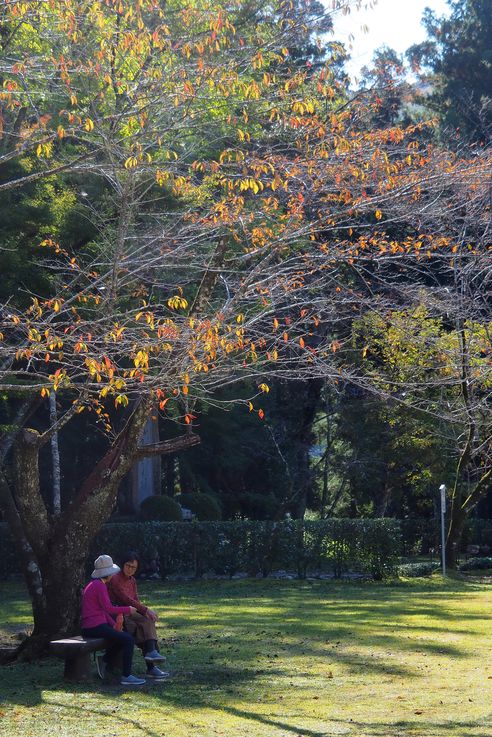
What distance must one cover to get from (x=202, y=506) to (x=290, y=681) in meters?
21.4

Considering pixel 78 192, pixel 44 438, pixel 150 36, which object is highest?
pixel 78 192

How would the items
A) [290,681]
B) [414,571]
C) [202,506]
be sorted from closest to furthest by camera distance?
[290,681], [414,571], [202,506]

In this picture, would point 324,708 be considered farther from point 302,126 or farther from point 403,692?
point 302,126

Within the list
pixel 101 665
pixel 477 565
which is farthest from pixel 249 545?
pixel 101 665

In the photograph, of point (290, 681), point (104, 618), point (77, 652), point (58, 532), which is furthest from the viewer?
point (58, 532)

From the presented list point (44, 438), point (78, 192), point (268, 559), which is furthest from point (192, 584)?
point (44, 438)

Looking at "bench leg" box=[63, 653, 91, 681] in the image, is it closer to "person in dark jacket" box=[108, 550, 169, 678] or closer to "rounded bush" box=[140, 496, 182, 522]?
"person in dark jacket" box=[108, 550, 169, 678]

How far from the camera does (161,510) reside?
89.5 feet

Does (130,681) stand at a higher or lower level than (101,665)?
lower

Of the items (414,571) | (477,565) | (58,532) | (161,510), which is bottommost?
(477,565)

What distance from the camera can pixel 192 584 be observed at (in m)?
21.9

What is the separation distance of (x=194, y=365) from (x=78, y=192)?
850cm

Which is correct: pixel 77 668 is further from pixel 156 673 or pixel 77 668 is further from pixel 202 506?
pixel 202 506

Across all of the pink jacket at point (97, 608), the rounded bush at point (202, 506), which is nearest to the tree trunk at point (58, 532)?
the pink jacket at point (97, 608)
